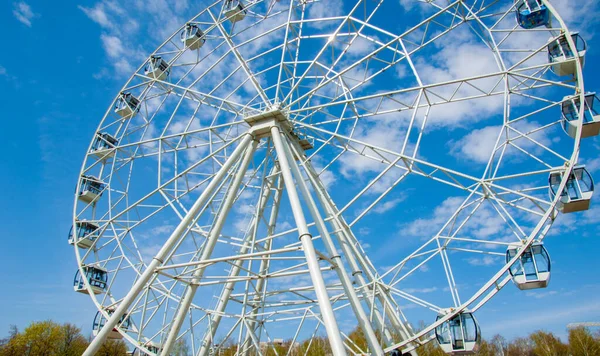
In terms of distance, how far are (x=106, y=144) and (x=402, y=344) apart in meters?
17.7

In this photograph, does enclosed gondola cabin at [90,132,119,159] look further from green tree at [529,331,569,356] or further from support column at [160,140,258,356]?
green tree at [529,331,569,356]

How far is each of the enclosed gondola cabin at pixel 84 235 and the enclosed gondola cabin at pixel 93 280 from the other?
53.2 inches

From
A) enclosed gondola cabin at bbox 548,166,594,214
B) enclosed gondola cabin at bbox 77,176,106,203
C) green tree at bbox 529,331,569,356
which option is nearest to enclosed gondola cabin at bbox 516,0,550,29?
enclosed gondola cabin at bbox 548,166,594,214

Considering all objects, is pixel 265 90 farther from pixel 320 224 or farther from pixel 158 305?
pixel 158 305

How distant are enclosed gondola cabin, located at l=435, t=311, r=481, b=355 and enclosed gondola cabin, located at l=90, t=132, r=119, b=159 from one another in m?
18.0

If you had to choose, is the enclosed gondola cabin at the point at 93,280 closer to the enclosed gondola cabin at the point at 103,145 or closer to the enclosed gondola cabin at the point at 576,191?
the enclosed gondola cabin at the point at 103,145

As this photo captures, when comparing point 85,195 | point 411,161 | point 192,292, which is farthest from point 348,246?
point 85,195

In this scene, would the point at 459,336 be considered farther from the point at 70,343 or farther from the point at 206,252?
the point at 70,343

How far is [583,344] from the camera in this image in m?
45.9

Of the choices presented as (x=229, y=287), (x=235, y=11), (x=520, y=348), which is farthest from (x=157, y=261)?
(x=520, y=348)

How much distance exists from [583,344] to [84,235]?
50.2 meters

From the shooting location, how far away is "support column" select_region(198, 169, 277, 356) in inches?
672

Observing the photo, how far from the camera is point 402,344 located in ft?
43.0

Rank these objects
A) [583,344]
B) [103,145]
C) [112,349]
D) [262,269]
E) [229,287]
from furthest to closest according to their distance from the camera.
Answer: [112,349], [583,344], [103,145], [262,269], [229,287]
